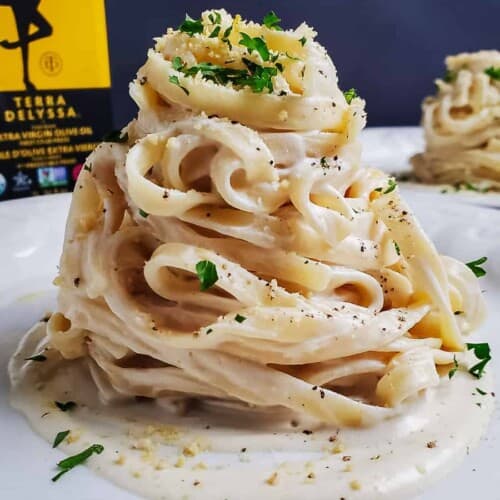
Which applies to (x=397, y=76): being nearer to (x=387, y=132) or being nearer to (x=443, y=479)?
(x=387, y=132)

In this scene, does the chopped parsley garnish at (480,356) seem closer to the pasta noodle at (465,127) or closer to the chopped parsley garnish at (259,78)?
the chopped parsley garnish at (259,78)

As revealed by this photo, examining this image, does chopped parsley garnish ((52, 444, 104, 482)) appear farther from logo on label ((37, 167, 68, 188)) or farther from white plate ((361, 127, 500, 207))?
white plate ((361, 127, 500, 207))

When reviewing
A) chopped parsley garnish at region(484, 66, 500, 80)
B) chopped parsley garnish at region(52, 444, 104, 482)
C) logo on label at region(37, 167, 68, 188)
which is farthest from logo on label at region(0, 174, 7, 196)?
chopped parsley garnish at region(484, 66, 500, 80)

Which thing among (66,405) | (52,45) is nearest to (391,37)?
(52,45)

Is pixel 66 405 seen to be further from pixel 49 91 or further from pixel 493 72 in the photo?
pixel 493 72

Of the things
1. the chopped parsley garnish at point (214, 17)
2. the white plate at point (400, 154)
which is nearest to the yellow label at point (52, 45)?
the white plate at point (400, 154)

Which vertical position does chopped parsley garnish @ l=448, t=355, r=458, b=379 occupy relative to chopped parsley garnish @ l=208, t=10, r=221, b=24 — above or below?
below
